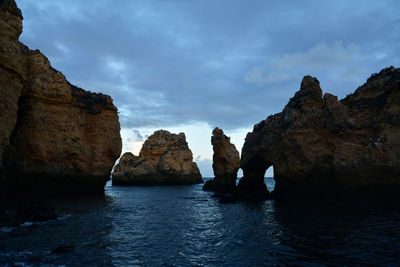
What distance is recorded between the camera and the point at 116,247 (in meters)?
11.8

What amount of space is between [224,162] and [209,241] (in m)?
39.7

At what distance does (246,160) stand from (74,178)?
25839 millimetres

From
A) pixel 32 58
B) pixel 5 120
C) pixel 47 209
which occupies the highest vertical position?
pixel 32 58

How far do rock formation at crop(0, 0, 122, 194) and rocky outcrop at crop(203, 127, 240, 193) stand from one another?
24.8 m

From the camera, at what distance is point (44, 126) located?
1110 inches

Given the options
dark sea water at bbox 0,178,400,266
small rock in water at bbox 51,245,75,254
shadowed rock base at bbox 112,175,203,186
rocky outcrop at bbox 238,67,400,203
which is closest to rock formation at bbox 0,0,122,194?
dark sea water at bbox 0,178,400,266

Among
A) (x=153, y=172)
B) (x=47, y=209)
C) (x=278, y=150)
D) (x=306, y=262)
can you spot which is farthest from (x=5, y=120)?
(x=153, y=172)

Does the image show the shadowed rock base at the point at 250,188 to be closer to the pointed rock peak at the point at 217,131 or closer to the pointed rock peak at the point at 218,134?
the pointed rock peak at the point at 218,134

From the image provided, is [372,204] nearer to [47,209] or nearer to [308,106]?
[308,106]

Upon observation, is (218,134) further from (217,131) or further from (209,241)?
(209,241)

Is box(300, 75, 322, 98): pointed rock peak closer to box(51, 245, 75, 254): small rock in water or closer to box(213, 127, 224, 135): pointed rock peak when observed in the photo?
box(213, 127, 224, 135): pointed rock peak

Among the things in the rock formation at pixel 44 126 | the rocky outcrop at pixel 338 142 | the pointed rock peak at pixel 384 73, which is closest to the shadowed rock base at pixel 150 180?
the rock formation at pixel 44 126

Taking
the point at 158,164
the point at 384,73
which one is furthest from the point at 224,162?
the point at 384,73

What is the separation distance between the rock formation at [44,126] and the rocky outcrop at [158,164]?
41.8 metres
